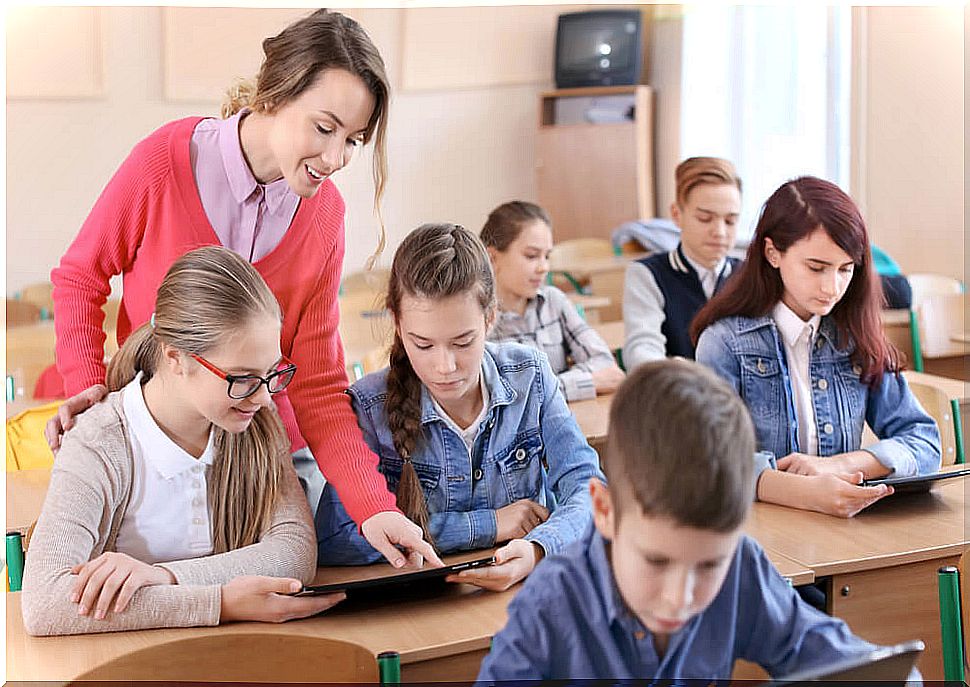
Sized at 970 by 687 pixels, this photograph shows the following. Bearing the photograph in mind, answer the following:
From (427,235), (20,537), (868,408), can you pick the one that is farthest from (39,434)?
(868,408)

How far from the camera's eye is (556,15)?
6.95m

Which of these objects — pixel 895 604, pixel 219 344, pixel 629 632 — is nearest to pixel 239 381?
pixel 219 344

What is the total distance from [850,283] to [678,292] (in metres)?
1.22

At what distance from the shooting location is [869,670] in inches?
37.8

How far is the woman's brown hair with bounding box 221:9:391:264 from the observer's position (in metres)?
1.60

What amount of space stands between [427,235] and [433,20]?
16.3 ft

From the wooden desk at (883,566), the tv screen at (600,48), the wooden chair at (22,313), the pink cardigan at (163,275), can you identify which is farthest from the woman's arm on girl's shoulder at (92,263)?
the tv screen at (600,48)

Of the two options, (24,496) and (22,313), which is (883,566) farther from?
(22,313)

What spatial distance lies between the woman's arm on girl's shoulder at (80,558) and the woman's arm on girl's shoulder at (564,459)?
0.54 m

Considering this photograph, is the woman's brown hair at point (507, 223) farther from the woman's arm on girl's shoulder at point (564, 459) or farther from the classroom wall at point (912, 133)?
the classroom wall at point (912, 133)

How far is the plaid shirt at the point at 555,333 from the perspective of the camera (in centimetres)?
308

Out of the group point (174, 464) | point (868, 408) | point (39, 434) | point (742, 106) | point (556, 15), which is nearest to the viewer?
point (174, 464)

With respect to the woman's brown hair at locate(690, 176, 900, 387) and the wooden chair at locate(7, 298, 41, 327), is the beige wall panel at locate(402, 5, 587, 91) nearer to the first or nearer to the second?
the wooden chair at locate(7, 298, 41, 327)

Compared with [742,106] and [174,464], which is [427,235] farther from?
[742,106]
